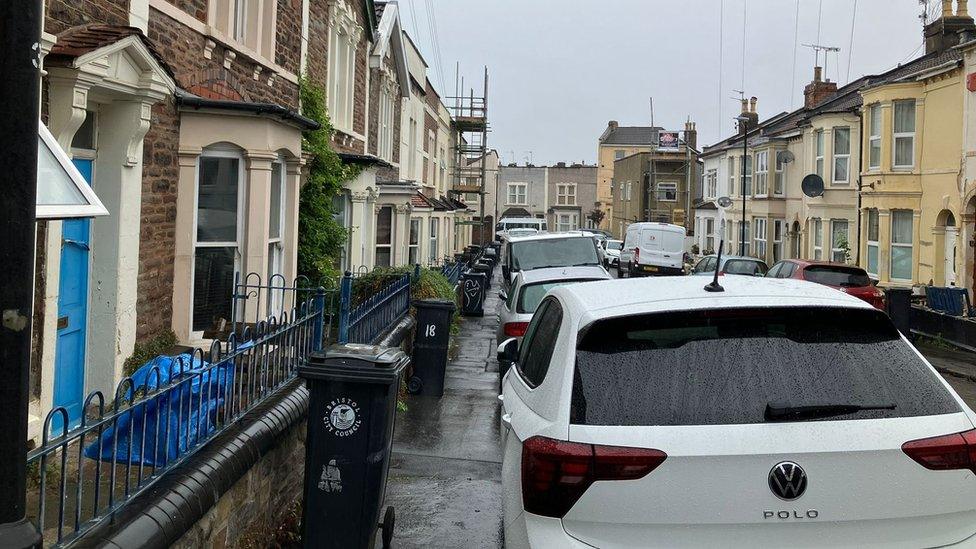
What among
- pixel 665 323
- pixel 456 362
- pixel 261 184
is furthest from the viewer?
pixel 456 362

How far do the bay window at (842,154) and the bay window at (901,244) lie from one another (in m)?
5.95

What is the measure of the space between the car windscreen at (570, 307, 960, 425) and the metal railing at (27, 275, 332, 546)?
6.81 feet

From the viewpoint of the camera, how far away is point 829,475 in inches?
134

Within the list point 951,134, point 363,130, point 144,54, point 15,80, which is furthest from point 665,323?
point 951,134

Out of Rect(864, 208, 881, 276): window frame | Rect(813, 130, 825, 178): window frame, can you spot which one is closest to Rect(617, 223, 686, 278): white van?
Rect(813, 130, 825, 178): window frame

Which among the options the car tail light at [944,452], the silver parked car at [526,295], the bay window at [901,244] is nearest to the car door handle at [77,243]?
the silver parked car at [526,295]

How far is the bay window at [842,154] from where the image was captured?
3253 cm

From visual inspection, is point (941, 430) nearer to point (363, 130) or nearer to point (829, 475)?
point (829, 475)

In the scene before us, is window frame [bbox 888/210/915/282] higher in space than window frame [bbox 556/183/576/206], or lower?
lower

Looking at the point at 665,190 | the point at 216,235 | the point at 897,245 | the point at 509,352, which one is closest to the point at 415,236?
the point at 897,245

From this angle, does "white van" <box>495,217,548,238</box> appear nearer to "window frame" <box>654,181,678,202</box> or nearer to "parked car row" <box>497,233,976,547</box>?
"window frame" <box>654,181,678,202</box>

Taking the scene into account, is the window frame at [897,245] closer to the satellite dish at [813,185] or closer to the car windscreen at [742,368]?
the satellite dish at [813,185]

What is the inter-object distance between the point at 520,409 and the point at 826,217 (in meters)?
31.7

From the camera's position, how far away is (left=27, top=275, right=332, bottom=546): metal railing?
4.00 metres
